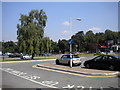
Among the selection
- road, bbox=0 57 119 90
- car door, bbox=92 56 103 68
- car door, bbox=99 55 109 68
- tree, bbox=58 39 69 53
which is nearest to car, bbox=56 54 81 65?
car door, bbox=92 56 103 68

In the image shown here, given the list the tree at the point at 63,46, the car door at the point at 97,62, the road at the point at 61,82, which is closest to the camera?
the road at the point at 61,82

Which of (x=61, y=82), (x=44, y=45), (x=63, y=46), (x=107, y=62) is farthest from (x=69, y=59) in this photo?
(x=63, y=46)

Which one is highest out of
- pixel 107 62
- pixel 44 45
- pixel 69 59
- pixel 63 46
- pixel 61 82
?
pixel 63 46

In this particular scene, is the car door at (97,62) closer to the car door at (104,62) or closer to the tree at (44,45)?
the car door at (104,62)

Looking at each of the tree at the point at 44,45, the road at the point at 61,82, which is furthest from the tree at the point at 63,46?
the road at the point at 61,82

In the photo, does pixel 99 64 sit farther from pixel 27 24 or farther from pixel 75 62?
pixel 27 24

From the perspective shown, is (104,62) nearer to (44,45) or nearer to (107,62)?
(107,62)

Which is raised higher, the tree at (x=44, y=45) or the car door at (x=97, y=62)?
the tree at (x=44, y=45)

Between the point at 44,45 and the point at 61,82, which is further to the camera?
the point at 44,45

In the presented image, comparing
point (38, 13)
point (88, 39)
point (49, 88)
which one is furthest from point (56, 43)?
point (49, 88)

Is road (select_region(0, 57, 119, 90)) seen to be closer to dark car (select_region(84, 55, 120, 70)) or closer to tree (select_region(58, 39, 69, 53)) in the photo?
dark car (select_region(84, 55, 120, 70))

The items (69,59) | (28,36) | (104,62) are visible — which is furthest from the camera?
(28,36)

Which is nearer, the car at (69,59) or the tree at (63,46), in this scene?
the car at (69,59)

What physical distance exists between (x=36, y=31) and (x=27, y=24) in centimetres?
311
